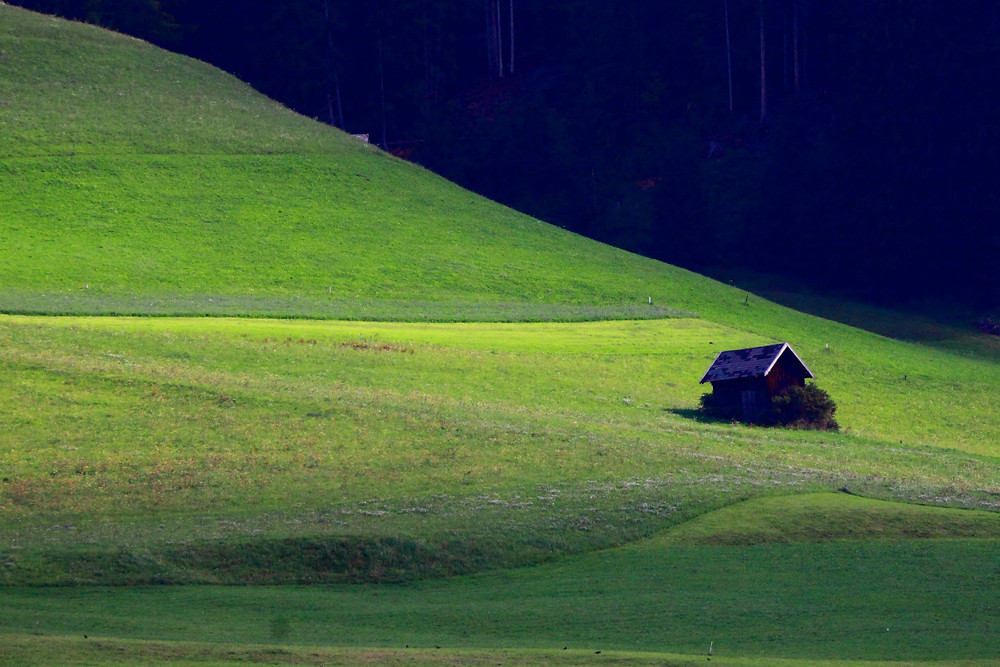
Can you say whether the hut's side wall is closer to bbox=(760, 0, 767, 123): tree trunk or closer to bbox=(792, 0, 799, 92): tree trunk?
bbox=(760, 0, 767, 123): tree trunk

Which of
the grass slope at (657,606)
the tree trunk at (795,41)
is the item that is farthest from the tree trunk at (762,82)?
the grass slope at (657,606)

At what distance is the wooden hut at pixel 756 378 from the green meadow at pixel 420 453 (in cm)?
235

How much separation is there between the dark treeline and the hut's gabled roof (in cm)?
4963

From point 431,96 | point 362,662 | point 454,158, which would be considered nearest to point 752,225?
point 454,158

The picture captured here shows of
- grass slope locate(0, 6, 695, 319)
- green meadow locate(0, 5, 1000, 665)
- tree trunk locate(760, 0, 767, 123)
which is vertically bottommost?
green meadow locate(0, 5, 1000, 665)

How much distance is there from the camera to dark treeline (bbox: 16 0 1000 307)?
322 ft

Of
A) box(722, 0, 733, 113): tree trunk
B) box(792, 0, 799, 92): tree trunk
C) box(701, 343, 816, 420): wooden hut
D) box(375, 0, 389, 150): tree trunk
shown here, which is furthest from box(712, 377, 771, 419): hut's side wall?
box(375, 0, 389, 150): tree trunk

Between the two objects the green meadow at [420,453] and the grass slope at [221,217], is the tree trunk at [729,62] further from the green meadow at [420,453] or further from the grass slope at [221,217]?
the green meadow at [420,453]

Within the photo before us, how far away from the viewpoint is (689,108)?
12100 cm

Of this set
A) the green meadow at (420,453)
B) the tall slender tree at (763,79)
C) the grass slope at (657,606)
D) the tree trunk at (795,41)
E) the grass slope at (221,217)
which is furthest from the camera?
the tree trunk at (795,41)

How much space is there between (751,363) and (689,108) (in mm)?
72832

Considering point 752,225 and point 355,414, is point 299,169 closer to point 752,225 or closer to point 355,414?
point 752,225

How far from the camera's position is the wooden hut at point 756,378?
5266 centimetres

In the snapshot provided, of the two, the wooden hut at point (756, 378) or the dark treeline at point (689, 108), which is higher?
the dark treeline at point (689, 108)
